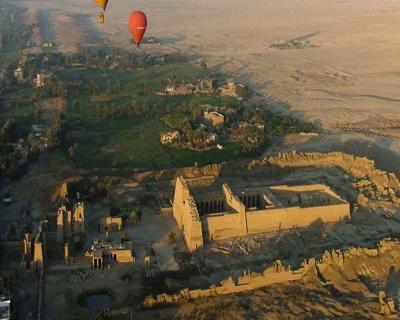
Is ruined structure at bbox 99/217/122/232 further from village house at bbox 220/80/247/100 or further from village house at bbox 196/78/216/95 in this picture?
village house at bbox 196/78/216/95

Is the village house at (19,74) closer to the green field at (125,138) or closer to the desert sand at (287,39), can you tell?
Result: the green field at (125,138)

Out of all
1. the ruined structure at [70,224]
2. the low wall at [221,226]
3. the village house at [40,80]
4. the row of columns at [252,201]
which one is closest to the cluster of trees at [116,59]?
the village house at [40,80]

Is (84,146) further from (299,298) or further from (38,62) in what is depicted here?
(38,62)

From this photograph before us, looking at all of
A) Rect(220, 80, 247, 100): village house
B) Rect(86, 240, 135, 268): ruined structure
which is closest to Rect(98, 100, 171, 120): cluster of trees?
Rect(220, 80, 247, 100): village house

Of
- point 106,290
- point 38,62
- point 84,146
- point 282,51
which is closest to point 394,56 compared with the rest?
point 282,51

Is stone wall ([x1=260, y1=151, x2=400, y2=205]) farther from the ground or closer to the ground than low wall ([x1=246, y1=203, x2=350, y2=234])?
closer to the ground

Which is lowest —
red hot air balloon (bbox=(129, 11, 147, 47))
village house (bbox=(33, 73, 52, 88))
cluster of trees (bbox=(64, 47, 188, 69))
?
cluster of trees (bbox=(64, 47, 188, 69))
